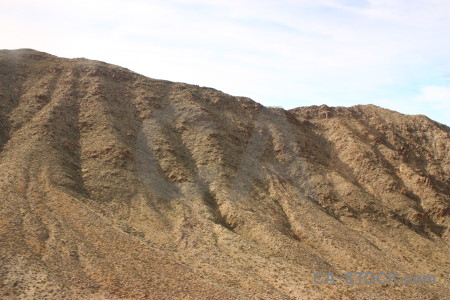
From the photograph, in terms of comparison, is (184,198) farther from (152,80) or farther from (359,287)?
(152,80)

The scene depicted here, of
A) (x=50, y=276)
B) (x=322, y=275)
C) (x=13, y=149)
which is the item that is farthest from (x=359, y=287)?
(x=13, y=149)

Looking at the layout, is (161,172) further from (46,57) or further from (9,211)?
(46,57)

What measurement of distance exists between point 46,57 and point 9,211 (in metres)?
31.8

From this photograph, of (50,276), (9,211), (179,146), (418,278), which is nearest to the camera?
(50,276)

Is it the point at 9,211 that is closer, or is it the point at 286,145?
the point at 9,211

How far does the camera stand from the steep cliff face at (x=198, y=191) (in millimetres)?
24969

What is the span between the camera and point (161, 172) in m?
40.1

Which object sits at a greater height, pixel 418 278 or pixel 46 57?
pixel 46 57

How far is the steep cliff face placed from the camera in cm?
2497

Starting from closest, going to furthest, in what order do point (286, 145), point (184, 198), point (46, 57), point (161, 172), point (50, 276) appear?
point (50, 276) < point (184, 198) < point (161, 172) < point (286, 145) < point (46, 57)

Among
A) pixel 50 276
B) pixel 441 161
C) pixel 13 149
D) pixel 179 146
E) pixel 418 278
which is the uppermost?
pixel 441 161

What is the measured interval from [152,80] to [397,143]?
33.5m

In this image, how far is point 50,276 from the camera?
2150cm

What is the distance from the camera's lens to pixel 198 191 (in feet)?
125
